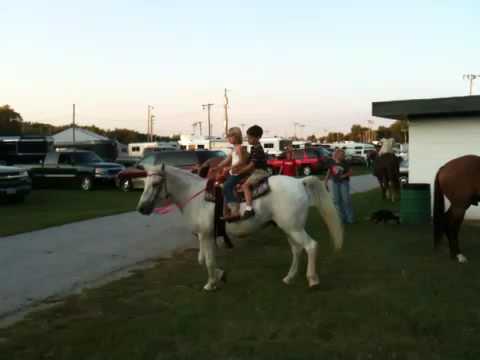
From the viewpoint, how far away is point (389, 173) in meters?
18.4

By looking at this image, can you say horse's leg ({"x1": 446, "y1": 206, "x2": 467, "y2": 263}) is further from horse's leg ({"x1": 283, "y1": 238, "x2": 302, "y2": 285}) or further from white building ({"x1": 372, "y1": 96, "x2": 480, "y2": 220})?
white building ({"x1": 372, "y1": 96, "x2": 480, "y2": 220})

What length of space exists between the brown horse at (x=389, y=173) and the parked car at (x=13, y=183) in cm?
1227

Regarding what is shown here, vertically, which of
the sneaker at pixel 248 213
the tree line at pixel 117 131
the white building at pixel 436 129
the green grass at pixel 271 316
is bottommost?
the green grass at pixel 271 316

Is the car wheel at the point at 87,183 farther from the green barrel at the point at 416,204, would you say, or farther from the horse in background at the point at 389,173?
the green barrel at the point at 416,204

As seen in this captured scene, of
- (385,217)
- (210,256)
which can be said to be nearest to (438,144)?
(385,217)

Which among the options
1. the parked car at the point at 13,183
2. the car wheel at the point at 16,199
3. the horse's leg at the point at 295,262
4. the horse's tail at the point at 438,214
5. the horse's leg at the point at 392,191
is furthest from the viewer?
the car wheel at the point at 16,199

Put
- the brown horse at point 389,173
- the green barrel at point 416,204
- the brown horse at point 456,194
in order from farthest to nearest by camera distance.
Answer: the brown horse at point 389,173, the green barrel at point 416,204, the brown horse at point 456,194

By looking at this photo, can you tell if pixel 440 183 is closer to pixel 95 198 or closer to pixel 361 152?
pixel 95 198

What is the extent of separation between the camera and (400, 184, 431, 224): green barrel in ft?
41.4

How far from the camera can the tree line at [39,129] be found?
95775 millimetres

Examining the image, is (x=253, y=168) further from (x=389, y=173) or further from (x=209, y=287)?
(x=389, y=173)

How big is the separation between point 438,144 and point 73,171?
57.1ft

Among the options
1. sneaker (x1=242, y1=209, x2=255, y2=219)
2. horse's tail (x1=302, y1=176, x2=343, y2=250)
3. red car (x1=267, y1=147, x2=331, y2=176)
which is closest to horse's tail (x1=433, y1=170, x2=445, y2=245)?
horse's tail (x1=302, y1=176, x2=343, y2=250)

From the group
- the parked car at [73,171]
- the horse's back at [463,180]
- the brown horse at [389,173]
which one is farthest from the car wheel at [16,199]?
the horse's back at [463,180]
